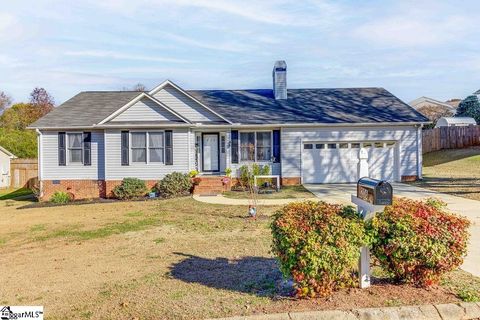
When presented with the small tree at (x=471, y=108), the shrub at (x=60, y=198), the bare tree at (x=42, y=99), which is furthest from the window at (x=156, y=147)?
the bare tree at (x=42, y=99)

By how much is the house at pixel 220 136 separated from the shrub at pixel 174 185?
0.57 m

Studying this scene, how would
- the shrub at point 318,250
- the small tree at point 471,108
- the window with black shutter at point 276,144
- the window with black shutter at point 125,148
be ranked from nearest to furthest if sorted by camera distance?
1. the shrub at point 318,250
2. the window with black shutter at point 125,148
3. the window with black shutter at point 276,144
4. the small tree at point 471,108

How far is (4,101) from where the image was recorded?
51.8 meters

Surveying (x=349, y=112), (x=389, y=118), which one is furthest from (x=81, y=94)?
(x=389, y=118)

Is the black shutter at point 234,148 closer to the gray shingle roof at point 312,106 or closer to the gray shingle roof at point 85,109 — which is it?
the gray shingle roof at point 312,106

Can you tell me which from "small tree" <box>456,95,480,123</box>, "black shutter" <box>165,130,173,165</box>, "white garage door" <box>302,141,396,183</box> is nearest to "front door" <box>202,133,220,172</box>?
"black shutter" <box>165,130,173,165</box>

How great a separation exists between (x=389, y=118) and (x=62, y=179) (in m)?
16.6

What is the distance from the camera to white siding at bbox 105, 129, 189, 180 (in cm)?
1812

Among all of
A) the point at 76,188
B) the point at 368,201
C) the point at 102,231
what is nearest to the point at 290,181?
the point at 76,188

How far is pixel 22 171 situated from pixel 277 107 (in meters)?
17.9

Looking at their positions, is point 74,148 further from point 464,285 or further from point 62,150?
point 464,285

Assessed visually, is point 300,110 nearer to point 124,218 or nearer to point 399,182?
point 399,182

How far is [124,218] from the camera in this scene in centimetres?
1220

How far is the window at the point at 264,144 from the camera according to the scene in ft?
67.3
